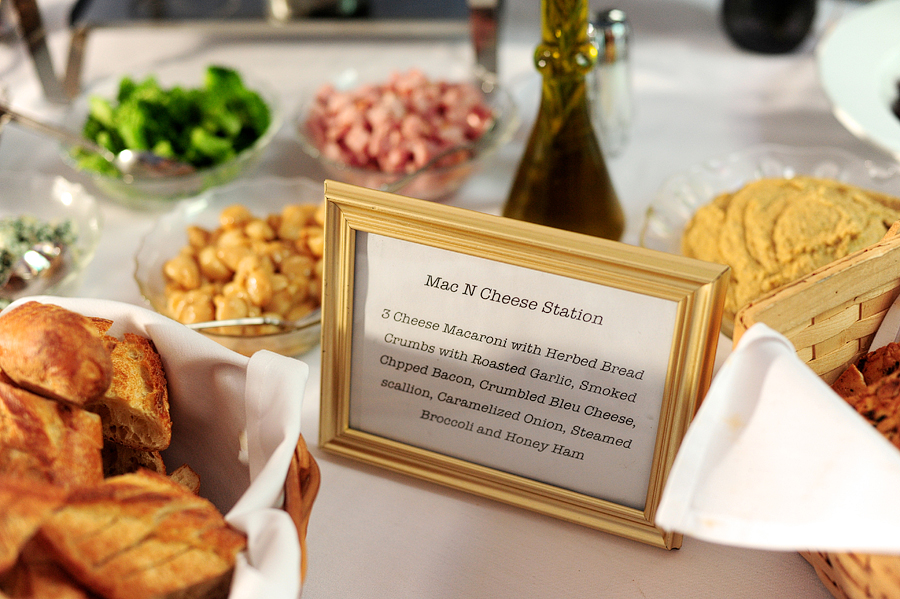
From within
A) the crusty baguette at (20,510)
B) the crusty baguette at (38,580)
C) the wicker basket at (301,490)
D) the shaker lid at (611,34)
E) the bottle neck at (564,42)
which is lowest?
the wicker basket at (301,490)

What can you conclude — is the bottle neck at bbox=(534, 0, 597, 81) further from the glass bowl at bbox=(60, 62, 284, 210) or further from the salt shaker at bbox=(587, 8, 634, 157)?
the glass bowl at bbox=(60, 62, 284, 210)

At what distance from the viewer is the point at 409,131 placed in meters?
0.85

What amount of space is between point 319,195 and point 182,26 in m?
0.52

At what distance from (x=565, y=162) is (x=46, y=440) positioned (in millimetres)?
491

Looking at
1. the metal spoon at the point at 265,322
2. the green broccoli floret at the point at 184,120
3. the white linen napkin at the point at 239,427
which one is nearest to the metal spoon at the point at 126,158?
the green broccoli floret at the point at 184,120

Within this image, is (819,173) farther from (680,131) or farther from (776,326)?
(776,326)

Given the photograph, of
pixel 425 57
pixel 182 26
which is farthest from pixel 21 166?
pixel 425 57

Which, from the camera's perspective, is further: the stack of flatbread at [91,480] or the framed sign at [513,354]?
the framed sign at [513,354]

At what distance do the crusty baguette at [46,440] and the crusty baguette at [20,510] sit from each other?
0.04m

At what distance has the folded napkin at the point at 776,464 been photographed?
1.21 ft

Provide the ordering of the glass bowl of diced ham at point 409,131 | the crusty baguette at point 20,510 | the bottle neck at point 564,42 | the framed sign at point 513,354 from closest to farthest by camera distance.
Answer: the crusty baguette at point 20,510 < the framed sign at point 513,354 < the bottle neck at point 564,42 < the glass bowl of diced ham at point 409,131

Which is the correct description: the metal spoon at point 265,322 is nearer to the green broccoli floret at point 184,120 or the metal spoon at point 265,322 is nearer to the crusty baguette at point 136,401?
the crusty baguette at point 136,401

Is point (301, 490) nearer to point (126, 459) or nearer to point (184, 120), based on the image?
point (126, 459)

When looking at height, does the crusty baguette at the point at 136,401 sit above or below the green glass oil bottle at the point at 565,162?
below
